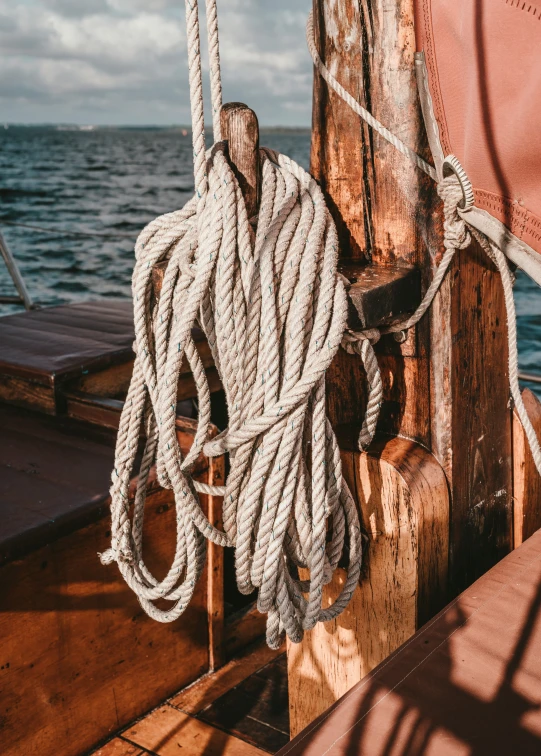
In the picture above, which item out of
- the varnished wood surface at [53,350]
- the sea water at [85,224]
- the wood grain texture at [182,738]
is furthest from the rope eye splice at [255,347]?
the sea water at [85,224]

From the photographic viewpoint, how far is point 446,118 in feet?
4.55

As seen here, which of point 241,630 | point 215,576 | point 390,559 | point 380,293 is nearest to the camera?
point 380,293

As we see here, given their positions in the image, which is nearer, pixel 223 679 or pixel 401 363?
pixel 401 363

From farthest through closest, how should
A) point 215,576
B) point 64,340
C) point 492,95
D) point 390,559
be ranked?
point 64,340 → point 215,576 → point 390,559 → point 492,95

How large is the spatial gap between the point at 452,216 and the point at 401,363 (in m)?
0.35

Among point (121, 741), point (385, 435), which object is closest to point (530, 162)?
point (385, 435)

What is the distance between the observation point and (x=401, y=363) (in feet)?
5.44

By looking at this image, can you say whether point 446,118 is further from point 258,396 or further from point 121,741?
point 121,741

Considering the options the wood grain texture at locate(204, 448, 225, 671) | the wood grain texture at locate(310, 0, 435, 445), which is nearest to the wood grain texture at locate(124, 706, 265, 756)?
the wood grain texture at locate(204, 448, 225, 671)

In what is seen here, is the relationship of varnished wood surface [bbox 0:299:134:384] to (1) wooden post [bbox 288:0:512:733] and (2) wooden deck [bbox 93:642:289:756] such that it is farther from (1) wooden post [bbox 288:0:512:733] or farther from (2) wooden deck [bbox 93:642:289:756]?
(1) wooden post [bbox 288:0:512:733]

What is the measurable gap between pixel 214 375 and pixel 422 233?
6.75 ft

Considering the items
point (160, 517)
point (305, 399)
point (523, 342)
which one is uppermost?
point (305, 399)

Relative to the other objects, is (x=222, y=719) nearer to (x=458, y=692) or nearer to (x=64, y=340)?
(x=458, y=692)

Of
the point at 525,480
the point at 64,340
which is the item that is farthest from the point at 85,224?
the point at 525,480
